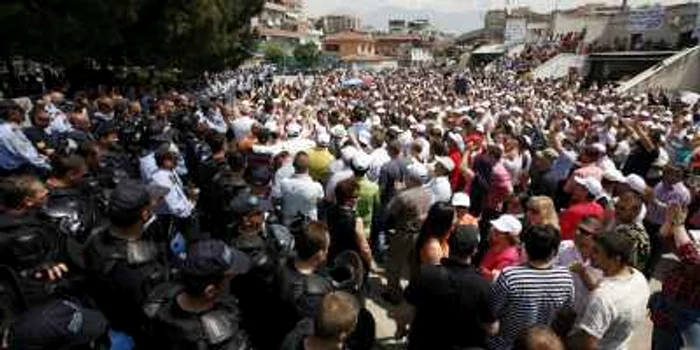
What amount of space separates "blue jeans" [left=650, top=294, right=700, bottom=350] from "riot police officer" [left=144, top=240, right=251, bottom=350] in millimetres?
2792

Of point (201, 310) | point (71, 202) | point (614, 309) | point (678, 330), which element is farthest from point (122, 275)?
point (678, 330)

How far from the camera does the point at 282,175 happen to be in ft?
26.1

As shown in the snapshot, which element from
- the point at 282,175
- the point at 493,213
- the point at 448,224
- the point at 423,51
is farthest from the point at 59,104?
the point at 423,51

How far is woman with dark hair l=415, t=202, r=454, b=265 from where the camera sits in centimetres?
504

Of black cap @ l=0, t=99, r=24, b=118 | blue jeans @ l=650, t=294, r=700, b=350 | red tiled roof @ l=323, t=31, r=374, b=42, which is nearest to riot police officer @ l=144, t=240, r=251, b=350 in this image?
blue jeans @ l=650, t=294, r=700, b=350

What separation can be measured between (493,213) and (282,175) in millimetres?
2674

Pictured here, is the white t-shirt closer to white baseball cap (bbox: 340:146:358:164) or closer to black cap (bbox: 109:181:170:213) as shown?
black cap (bbox: 109:181:170:213)

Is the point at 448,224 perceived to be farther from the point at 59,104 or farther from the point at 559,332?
the point at 59,104

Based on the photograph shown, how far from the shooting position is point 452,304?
13.5ft

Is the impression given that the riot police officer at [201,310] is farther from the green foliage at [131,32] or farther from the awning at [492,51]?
the awning at [492,51]

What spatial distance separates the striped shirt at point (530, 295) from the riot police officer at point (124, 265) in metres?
2.03

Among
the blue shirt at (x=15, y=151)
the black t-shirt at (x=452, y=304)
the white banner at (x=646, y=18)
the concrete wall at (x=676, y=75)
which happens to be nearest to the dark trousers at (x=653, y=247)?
the black t-shirt at (x=452, y=304)

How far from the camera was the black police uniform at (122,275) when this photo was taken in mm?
4145

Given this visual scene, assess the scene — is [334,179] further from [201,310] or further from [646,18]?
[646,18]
